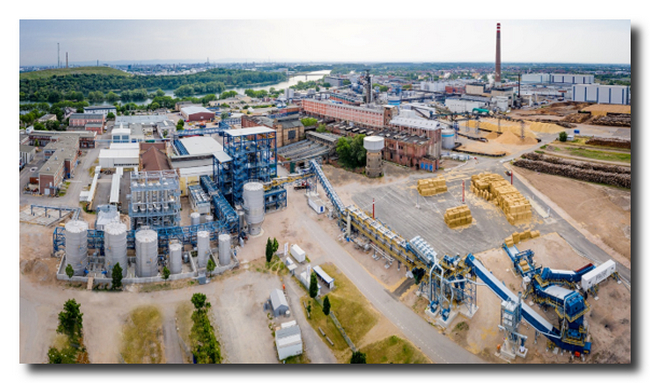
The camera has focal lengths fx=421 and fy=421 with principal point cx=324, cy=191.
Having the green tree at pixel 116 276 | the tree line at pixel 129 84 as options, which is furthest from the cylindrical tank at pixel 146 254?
the tree line at pixel 129 84

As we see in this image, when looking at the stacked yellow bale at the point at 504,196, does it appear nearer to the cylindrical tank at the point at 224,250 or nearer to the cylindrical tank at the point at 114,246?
the cylindrical tank at the point at 224,250

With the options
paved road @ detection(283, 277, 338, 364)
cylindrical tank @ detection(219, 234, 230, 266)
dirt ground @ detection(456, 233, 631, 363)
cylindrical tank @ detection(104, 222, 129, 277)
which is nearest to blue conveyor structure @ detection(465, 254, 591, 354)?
dirt ground @ detection(456, 233, 631, 363)

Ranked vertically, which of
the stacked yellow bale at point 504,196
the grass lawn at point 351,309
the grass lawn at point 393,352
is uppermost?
the stacked yellow bale at point 504,196

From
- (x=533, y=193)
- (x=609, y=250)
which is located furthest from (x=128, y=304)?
(x=533, y=193)

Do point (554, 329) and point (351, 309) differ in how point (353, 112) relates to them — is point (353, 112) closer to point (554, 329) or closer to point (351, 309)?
point (351, 309)

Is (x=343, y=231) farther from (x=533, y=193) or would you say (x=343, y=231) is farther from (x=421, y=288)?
(x=533, y=193)

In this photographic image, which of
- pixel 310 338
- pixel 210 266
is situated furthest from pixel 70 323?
pixel 310 338

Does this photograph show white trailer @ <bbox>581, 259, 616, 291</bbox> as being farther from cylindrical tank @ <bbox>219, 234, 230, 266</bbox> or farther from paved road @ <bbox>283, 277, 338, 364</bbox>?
cylindrical tank @ <bbox>219, 234, 230, 266</bbox>
